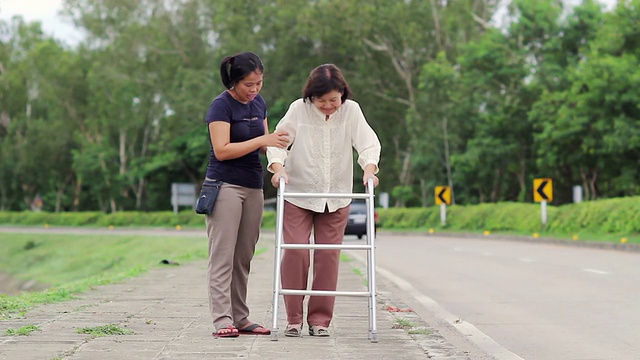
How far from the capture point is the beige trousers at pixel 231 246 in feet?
25.4

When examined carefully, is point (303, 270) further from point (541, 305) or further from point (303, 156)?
point (541, 305)

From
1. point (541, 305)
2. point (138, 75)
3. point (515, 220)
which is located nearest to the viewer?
point (541, 305)

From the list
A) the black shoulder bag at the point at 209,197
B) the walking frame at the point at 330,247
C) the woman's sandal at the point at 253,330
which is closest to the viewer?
the walking frame at the point at 330,247

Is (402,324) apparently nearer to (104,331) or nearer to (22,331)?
(104,331)

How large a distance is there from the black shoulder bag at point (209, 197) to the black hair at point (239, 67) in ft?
2.24

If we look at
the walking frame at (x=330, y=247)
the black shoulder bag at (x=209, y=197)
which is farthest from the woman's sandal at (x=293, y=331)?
the black shoulder bag at (x=209, y=197)

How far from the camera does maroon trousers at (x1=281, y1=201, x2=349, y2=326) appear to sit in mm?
7852

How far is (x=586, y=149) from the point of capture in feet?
147

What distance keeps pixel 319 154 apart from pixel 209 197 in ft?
2.64

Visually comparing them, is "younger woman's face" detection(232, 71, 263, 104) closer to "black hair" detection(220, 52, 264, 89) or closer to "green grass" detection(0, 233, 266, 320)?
"black hair" detection(220, 52, 264, 89)

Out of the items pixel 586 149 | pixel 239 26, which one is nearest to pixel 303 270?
pixel 586 149

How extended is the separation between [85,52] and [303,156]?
6856 cm

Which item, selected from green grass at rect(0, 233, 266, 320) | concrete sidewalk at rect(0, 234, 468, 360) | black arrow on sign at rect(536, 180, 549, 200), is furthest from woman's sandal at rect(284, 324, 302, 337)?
black arrow on sign at rect(536, 180, 549, 200)

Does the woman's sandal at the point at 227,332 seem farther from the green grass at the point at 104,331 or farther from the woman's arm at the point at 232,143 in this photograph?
the woman's arm at the point at 232,143
